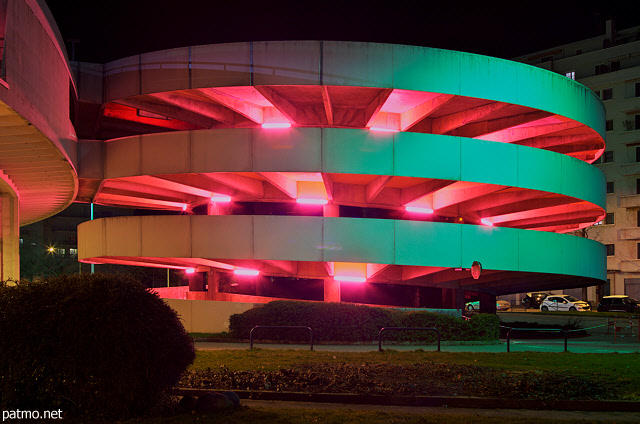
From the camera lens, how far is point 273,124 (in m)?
26.5

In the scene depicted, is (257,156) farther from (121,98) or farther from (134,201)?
(134,201)

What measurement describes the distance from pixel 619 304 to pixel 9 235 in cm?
4674

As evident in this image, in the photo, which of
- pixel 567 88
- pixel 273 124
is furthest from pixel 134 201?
pixel 567 88

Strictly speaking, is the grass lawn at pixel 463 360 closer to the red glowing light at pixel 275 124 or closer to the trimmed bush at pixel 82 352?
the trimmed bush at pixel 82 352

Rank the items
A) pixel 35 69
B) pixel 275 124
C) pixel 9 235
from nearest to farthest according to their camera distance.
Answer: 1. pixel 35 69
2. pixel 9 235
3. pixel 275 124

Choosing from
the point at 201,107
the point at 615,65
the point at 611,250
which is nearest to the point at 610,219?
the point at 611,250

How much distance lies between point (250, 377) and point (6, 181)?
1035 cm

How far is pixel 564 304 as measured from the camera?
2138 inches

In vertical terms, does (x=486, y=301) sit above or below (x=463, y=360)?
below

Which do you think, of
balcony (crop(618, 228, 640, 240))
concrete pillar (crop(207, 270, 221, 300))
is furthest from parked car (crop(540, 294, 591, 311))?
concrete pillar (crop(207, 270, 221, 300))

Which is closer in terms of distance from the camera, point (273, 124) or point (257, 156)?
point (257, 156)

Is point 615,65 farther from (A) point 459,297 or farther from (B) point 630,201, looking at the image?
(A) point 459,297

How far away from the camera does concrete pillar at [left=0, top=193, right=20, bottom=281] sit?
1881 cm

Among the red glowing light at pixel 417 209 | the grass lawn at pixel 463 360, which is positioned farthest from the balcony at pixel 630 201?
the grass lawn at pixel 463 360
